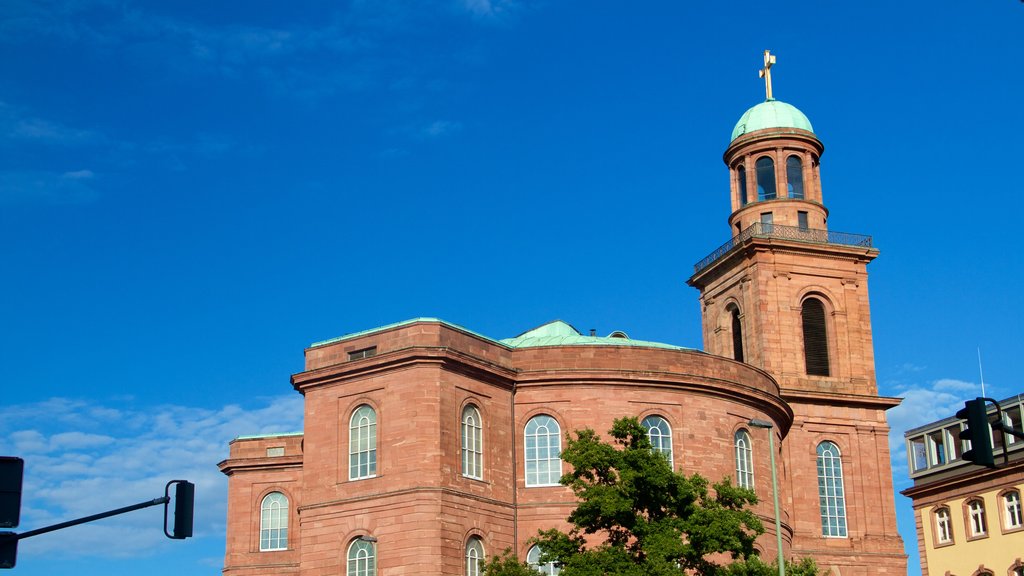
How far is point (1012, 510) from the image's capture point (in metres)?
69.2

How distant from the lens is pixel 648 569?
36.1 meters

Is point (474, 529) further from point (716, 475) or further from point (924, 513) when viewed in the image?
point (924, 513)

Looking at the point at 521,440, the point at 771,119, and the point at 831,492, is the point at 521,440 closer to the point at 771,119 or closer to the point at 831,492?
the point at 831,492

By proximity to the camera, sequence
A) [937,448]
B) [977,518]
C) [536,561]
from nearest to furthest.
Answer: [536,561] < [977,518] < [937,448]

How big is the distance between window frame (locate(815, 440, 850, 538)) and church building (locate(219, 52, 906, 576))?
7 centimetres

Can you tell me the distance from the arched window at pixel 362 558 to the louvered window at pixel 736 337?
83.8ft

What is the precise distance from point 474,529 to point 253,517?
563 inches

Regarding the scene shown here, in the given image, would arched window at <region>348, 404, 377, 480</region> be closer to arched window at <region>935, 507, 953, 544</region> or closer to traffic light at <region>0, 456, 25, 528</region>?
traffic light at <region>0, 456, 25, 528</region>

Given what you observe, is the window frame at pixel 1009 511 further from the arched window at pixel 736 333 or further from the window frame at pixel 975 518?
the arched window at pixel 736 333

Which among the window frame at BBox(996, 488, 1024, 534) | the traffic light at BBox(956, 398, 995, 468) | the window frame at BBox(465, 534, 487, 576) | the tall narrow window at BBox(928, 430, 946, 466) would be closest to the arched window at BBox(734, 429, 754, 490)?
the window frame at BBox(465, 534, 487, 576)

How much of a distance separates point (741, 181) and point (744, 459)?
67.9ft

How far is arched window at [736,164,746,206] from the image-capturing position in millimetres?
65438

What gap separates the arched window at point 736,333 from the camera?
6356cm

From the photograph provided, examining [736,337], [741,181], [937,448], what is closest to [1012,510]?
[937,448]
